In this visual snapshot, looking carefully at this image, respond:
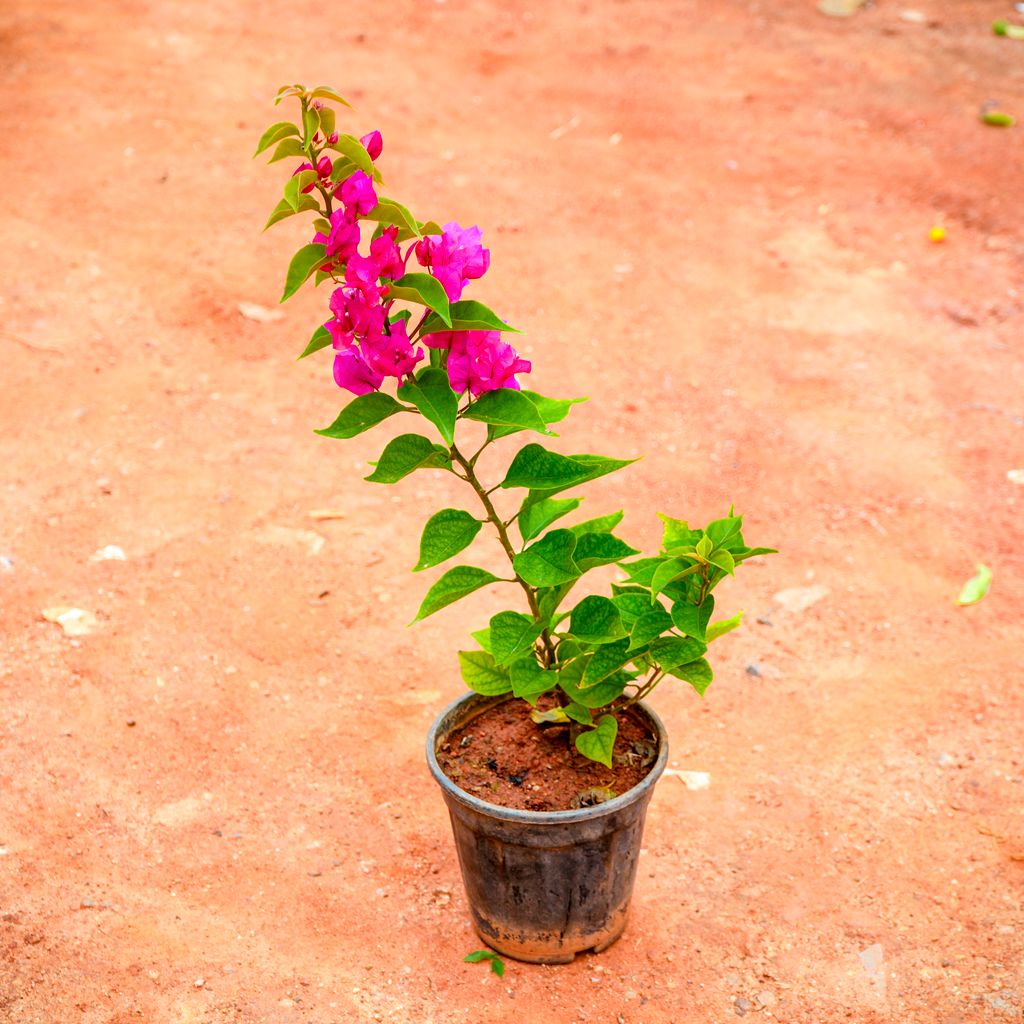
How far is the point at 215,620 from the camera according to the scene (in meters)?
3.86

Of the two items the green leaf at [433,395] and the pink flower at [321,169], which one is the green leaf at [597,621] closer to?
the green leaf at [433,395]

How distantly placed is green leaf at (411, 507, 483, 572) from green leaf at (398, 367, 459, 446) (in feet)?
0.77

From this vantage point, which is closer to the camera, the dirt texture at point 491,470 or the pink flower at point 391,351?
the pink flower at point 391,351

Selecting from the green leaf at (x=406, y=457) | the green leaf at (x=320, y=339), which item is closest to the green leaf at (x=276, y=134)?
the green leaf at (x=320, y=339)

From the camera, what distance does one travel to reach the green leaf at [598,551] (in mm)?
2309

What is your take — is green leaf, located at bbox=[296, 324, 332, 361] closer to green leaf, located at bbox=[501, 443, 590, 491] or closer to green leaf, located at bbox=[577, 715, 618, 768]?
green leaf, located at bbox=[501, 443, 590, 491]

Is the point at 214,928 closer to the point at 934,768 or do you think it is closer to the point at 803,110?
the point at 934,768

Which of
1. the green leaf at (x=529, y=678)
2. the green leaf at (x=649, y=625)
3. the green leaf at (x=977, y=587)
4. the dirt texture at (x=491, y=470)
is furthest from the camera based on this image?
the green leaf at (x=977, y=587)

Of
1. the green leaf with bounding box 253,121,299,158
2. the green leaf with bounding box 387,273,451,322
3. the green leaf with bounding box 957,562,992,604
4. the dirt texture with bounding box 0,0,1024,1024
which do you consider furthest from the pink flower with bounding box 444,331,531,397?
the green leaf with bounding box 957,562,992,604

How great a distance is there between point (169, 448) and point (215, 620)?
108 centimetres

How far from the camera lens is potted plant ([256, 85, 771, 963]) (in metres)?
2.08

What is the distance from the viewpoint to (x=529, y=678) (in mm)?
2389

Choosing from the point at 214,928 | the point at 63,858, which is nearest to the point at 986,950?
the point at 214,928

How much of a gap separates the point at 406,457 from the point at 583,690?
0.62 m
